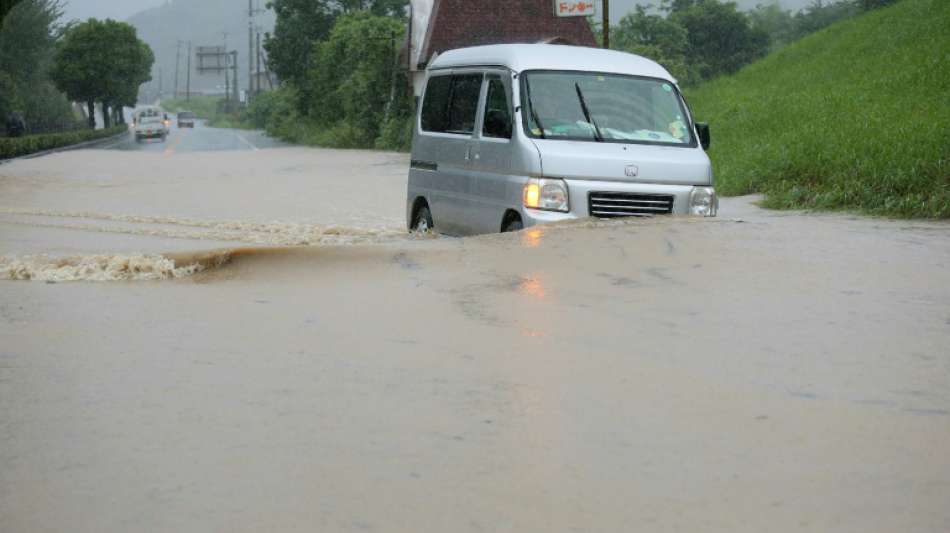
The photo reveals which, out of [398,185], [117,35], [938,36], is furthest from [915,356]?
[117,35]

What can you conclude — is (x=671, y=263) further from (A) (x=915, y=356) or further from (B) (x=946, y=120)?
(B) (x=946, y=120)

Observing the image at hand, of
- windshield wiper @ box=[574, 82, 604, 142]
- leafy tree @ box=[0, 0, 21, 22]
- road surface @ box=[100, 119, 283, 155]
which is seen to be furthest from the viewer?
road surface @ box=[100, 119, 283, 155]

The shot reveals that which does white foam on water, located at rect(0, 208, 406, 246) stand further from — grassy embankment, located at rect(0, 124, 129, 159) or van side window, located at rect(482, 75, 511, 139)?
grassy embankment, located at rect(0, 124, 129, 159)

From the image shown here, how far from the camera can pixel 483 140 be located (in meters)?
10.6

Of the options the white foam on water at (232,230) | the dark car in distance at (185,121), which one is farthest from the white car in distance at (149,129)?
the white foam on water at (232,230)

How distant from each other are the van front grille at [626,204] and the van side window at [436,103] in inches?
89.5

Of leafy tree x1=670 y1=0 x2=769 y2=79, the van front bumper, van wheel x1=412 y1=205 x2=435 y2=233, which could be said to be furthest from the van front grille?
leafy tree x1=670 y1=0 x2=769 y2=79

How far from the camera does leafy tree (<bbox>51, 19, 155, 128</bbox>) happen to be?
79.1 meters

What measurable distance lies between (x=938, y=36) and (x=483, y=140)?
932 inches

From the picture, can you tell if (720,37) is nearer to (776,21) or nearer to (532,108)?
(776,21)

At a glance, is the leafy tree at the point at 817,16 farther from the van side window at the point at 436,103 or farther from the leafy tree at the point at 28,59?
the van side window at the point at 436,103

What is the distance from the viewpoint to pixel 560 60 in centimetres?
1067

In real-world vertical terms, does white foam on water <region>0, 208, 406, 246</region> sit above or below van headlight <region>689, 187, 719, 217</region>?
below

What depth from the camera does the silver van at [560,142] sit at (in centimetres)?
980
